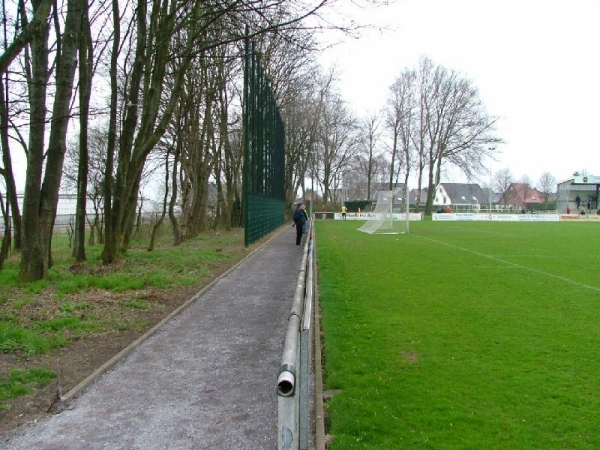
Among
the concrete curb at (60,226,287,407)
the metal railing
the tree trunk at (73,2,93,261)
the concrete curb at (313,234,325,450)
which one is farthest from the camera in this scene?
the tree trunk at (73,2,93,261)

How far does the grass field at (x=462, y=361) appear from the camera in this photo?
151 inches

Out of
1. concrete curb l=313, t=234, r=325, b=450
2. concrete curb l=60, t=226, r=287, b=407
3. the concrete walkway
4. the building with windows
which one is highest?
the building with windows

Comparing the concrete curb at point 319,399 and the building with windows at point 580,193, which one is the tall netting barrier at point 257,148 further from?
the building with windows at point 580,193

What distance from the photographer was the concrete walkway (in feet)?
12.2

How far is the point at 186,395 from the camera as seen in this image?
455cm

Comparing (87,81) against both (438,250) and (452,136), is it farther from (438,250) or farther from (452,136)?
(452,136)

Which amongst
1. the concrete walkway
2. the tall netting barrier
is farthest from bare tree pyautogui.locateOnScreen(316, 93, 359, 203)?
the concrete walkway

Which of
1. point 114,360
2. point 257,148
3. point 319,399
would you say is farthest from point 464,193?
point 319,399

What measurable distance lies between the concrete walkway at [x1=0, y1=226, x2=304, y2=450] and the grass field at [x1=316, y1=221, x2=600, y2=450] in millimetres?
694

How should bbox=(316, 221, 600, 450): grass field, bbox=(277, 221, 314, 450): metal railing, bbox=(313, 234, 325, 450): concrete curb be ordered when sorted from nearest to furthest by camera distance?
bbox=(277, 221, 314, 450): metal railing < bbox=(313, 234, 325, 450): concrete curb < bbox=(316, 221, 600, 450): grass field

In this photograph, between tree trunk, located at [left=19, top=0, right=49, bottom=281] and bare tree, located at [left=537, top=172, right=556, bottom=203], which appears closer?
tree trunk, located at [left=19, top=0, right=49, bottom=281]

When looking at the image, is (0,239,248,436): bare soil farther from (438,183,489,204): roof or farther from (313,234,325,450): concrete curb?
(438,183,489,204): roof

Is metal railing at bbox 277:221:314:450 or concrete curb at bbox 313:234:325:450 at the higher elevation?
metal railing at bbox 277:221:314:450

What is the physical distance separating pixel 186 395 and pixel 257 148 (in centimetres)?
1969
